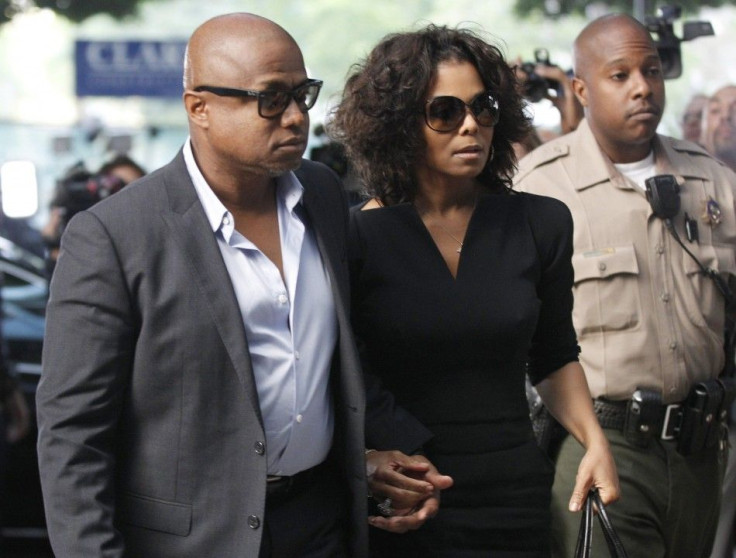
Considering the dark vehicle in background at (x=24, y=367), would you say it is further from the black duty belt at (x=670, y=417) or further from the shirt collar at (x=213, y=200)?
the shirt collar at (x=213, y=200)

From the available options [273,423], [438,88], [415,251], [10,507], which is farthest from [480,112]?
[10,507]

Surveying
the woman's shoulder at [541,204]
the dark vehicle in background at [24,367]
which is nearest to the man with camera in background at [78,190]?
the dark vehicle in background at [24,367]

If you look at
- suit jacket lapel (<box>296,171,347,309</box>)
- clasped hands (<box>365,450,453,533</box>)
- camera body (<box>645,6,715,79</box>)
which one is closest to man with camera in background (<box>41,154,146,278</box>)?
camera body (<box>645,6,715,79</box>)

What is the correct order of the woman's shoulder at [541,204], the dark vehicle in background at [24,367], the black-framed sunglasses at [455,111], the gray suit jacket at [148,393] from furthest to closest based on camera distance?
the dark vehicle in background at [24,367] → the woman's shoulder at [541,204] → the black-framed sunglasses at [455,111] → the gray suit jacket at [148,393]

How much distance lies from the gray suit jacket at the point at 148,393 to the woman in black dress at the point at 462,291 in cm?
61

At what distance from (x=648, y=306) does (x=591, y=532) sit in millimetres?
1131

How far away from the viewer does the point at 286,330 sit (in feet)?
8.91

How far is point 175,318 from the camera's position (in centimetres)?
257

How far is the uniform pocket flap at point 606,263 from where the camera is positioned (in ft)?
13.0

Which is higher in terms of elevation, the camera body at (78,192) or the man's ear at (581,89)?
the man's ear at (581,89)

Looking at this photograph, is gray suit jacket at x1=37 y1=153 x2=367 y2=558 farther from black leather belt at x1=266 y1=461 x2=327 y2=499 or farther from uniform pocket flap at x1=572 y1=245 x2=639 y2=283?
uniform pocket flap at x1=572 y1=245 x2=639 y2=283

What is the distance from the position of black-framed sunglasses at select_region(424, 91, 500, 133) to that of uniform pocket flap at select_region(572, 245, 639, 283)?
2.95 feet

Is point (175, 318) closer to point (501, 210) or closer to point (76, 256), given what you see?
point (76, 256)

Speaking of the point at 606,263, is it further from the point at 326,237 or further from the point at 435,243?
the point at 326,237
